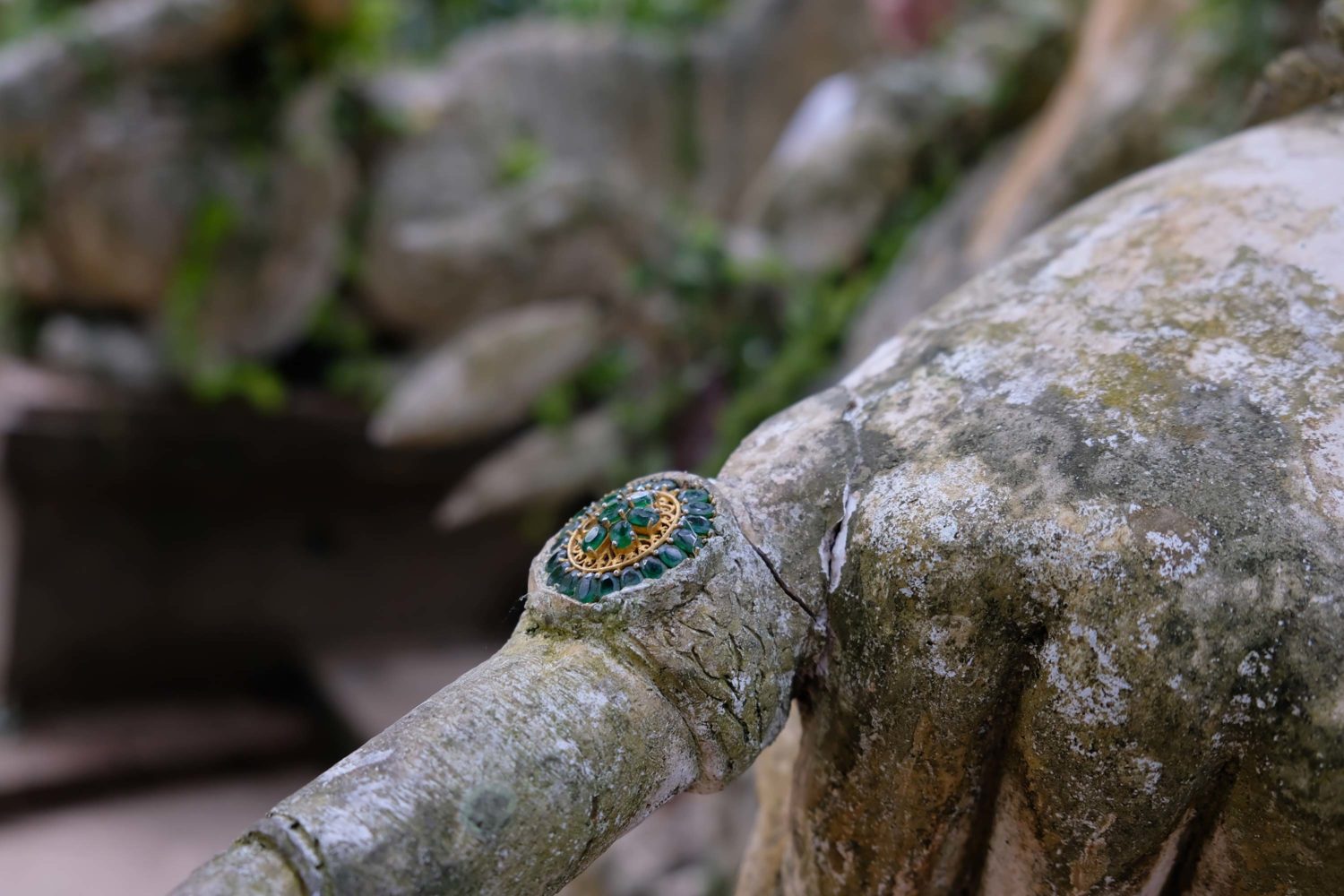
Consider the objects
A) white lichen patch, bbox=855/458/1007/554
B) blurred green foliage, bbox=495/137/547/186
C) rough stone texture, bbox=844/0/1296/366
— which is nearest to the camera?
white lichen patch, bbox=855/458/1007/554

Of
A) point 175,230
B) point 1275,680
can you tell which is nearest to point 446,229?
point 175,230

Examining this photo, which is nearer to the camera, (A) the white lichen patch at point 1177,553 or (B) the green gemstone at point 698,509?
(A) the white lichen patch at point 1177,553

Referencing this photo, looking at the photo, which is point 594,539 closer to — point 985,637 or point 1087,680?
point 985,637

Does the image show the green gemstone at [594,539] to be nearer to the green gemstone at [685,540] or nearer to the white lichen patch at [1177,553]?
the green gemstone at [685,540]

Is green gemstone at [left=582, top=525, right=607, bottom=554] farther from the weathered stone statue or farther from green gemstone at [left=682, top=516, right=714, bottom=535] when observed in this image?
green gemstone at [left=682, top=516, right=714, bottom=535]

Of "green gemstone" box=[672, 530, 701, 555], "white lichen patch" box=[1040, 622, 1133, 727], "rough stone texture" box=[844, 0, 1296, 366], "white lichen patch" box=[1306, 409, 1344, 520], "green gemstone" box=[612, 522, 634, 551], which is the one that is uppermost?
"green gemstone" box=[612, 522, 634, 551]

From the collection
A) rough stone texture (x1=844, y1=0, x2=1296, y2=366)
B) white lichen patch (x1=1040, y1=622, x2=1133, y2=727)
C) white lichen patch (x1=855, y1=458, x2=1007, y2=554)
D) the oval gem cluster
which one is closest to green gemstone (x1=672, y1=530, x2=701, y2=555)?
the oval gem cluster

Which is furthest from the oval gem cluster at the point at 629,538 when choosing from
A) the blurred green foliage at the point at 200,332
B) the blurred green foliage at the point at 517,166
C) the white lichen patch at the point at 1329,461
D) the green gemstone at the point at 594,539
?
the blurred green foliage at the point at 517,166
